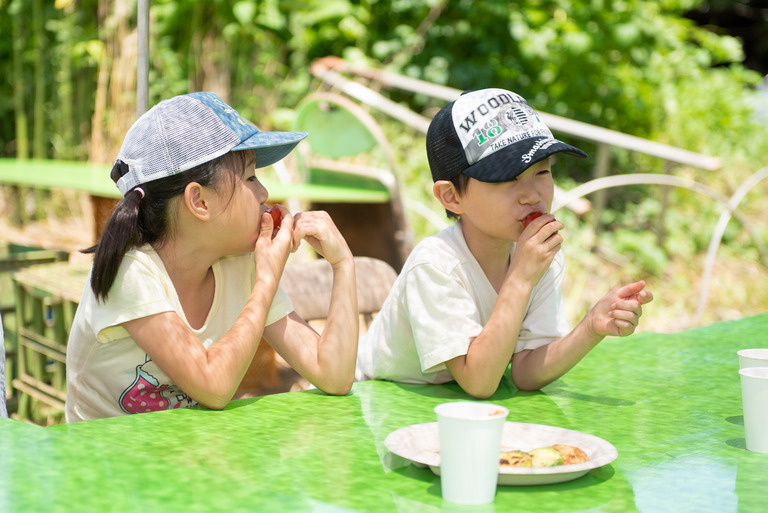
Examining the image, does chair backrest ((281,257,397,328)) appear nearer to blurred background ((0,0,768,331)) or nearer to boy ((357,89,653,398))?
boy ((357,89,653,398))

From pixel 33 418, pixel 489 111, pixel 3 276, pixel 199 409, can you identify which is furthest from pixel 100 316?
pixel 3 276

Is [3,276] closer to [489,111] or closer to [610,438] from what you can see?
[489,111]

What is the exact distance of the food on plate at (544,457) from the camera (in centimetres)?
116

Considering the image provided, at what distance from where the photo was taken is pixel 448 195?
6.17ft

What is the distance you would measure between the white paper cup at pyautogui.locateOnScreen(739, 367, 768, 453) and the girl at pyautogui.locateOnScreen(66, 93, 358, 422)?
29.1 inches

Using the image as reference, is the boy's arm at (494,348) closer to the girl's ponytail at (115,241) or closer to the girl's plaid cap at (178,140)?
the girl's plaid cap at (178,140)

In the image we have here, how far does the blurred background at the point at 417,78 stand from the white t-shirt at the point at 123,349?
14.0 ft

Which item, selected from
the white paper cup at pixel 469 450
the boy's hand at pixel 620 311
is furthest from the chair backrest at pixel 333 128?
the white paper cup at pixel 469 450

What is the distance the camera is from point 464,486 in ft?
3.52

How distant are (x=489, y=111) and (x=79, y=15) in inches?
260

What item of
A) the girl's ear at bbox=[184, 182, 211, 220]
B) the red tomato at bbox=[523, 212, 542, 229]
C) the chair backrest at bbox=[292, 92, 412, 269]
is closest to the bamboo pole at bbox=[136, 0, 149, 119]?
the girl's ear at bbox=[184, 182, 211, 220]

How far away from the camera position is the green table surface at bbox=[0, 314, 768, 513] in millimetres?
1089

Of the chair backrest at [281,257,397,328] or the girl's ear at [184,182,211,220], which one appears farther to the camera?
the chair backrest at [281,257,397,328]

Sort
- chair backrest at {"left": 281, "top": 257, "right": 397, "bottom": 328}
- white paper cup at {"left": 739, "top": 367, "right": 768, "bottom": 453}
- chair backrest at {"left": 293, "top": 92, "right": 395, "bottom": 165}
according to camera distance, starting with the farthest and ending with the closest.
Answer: chair backrest at {"left": 293, "top": 92, "right": 395, "bottom": 165} < chair backrest at {"left": 281, "top": 257, "right": 397, "bottom": 328} < white paper cup at {"left": 739, "top": 367, "right": 768, "bottom": 453}
